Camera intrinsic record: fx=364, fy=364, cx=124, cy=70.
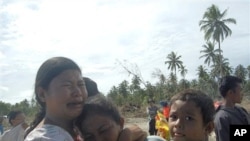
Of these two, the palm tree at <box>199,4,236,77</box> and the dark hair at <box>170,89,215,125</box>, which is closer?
the dark hair at <box>170,89,215,125</box>

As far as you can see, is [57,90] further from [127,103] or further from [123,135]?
[127,103]

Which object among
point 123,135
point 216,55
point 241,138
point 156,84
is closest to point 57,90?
point 123,135

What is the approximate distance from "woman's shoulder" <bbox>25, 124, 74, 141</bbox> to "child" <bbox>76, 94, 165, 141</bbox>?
11cm

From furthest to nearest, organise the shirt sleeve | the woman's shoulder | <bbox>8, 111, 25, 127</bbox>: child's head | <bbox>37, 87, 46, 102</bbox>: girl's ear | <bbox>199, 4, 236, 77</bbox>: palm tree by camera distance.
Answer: <bbox>199, 4, 236, 77</bbox>: palm tree, <bbox>8, 111, 25, 127</bbox>: child's head, the shirt sleeve, <bbox>37, 87, 46, 102</bbox>: girl's ear, the woman's shoulder

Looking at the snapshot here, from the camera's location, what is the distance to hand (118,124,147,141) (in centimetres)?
187

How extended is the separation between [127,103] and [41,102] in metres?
42.2

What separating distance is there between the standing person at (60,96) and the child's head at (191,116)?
28cm

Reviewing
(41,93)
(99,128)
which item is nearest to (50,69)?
(41,93)

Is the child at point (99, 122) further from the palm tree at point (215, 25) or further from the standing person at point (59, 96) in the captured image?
the palm tree at point (215, 25)

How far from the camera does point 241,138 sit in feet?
9.23

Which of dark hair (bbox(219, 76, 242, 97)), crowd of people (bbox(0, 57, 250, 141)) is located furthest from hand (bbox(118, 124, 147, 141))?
dark hair (bbox(219, 76, 242, 97))

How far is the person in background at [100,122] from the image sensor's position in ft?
5.98

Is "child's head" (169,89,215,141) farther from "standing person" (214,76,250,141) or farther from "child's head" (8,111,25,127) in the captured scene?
"child's head" (8,111,25,127)

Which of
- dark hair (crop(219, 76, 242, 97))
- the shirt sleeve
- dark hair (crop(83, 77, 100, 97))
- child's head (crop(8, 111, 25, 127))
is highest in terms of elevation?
dark hair (crop(219, 76, 242, 97))
